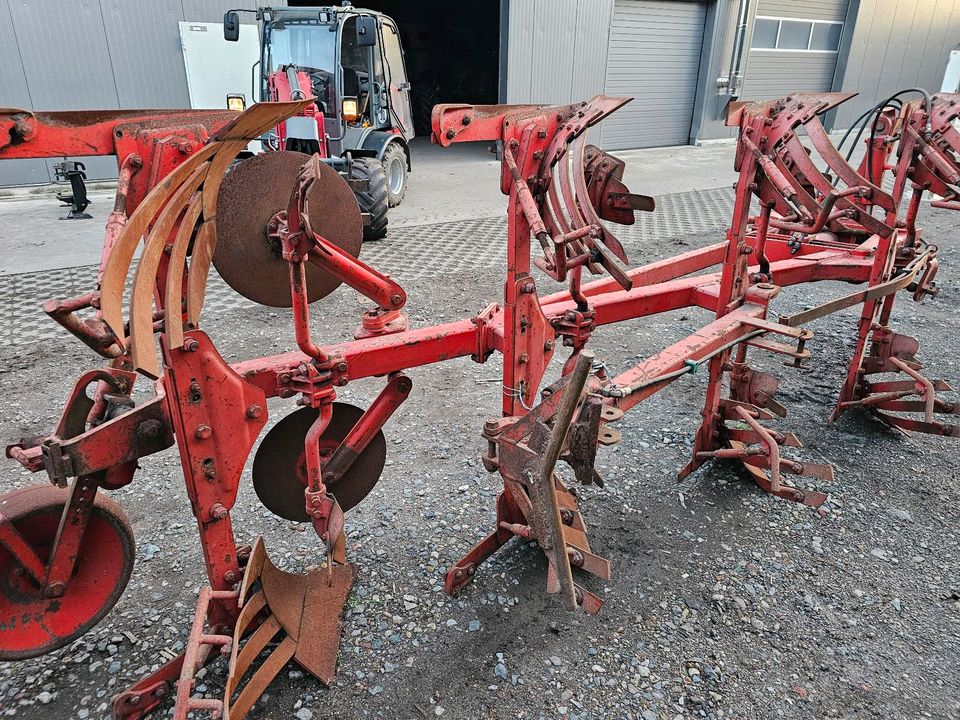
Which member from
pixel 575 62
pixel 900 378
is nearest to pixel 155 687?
pixel 900 378

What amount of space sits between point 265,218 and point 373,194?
17.3 ft

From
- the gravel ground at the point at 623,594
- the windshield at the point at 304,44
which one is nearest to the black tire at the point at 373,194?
the windshield at the point at 304,44

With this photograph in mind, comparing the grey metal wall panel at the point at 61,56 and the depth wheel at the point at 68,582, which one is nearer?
the depth wheel at the point at 68,582

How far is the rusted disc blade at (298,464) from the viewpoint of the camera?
8.32 ft

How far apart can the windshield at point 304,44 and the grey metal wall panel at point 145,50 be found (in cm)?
285

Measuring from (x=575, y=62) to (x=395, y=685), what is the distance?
12.7 metres

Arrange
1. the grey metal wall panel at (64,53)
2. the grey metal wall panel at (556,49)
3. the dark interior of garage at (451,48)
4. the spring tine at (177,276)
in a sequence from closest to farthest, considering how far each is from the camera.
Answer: the spring tine at (177,276) < the grey metal wall panel at (64,53) < the grey metal wall panel at (556,49) < the dark interior of garage at (451,48)

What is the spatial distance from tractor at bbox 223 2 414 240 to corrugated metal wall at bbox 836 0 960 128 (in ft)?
44.3

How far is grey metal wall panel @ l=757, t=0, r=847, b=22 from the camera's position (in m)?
14.6

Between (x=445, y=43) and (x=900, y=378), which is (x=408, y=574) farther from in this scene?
(x=445, y=43)

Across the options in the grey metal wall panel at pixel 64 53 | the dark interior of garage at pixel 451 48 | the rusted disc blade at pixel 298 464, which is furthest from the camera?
A: the dark interior of garage at pixel 451 48

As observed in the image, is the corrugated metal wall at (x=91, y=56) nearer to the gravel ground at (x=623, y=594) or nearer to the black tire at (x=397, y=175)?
the black tire at (x=397, y=175)

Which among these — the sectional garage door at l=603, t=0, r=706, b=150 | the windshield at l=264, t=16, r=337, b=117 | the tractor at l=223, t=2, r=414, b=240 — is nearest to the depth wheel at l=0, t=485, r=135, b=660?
the tractor at l=223, t=2, r=414, b=240

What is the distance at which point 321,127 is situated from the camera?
287 inches
